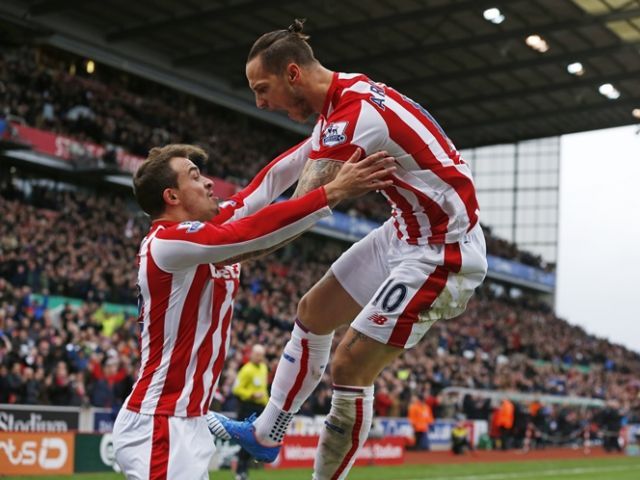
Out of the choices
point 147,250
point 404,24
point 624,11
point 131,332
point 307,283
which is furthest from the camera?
point 307,283

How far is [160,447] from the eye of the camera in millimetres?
4359

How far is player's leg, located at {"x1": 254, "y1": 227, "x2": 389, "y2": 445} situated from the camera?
5391mm

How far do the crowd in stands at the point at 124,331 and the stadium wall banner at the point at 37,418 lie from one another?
999 mm

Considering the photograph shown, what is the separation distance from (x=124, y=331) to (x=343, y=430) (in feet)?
47.7

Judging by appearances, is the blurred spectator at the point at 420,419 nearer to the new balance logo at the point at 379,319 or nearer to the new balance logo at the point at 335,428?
the new balance logo at the point at 335,428

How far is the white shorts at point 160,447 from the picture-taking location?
4316 mm

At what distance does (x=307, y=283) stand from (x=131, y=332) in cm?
1365

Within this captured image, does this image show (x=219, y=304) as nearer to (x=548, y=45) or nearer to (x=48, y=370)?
(x=48, y=370)

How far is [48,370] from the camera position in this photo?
1594 cm

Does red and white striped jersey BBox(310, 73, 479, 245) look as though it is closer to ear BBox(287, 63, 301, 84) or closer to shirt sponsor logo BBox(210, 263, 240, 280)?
ear BBox(287, 63, 301, 84)

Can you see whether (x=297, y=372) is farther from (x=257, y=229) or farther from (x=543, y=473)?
(x=543, y=473)

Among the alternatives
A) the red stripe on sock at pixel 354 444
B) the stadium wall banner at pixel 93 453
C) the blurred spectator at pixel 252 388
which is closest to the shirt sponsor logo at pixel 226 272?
the red stripe on sock at pixel 354 444

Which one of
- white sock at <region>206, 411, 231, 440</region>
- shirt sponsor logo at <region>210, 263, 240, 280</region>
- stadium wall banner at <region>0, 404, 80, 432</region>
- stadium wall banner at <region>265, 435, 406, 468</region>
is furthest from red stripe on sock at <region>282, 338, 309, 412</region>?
stadium wall banner at <region>265, 435, 406, 468</region>

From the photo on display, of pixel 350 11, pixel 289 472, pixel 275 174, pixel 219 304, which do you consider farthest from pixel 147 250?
pixel 350 11
